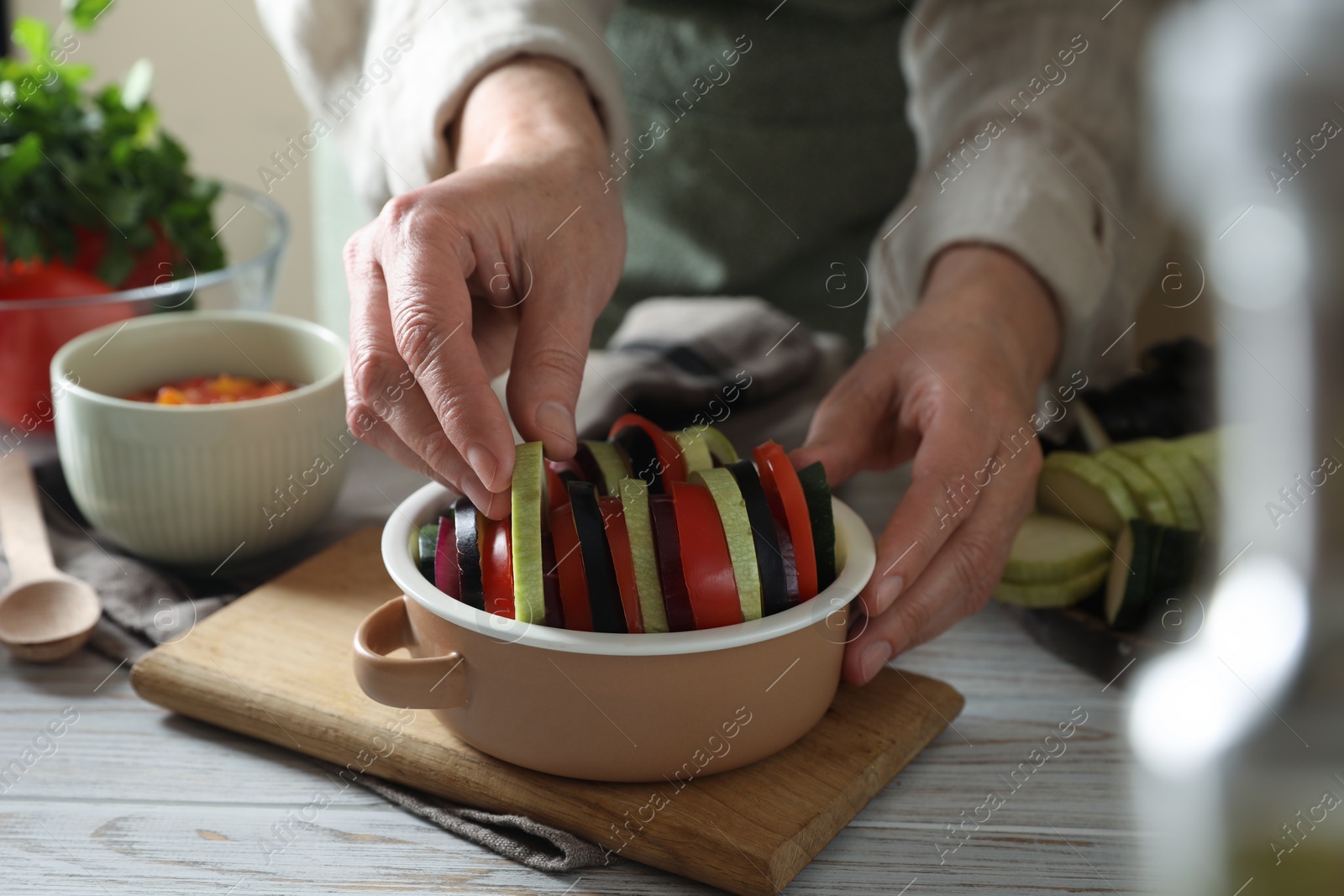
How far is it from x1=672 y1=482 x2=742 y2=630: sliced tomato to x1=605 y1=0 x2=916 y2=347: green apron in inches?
33.0

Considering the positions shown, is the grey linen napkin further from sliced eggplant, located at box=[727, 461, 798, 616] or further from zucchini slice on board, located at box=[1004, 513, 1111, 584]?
zucchini slice on board, located at box=[1004, 513, 1111, 584]

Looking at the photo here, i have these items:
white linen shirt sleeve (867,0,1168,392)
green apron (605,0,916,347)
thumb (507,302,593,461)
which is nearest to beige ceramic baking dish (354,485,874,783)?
thumb (507,302,593,461)

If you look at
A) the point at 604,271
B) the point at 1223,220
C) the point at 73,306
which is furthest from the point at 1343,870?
the point at 73,306

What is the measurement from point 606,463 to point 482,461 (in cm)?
12

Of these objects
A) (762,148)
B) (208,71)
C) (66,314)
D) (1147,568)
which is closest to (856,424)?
(1147,568)

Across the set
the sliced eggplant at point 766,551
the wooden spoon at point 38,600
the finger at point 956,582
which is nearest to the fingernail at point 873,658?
the finger at point 956,582

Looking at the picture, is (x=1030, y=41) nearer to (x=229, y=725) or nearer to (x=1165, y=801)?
(x=1165, y=801)

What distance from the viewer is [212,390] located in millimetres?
988

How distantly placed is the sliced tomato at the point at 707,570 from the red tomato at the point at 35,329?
736 millimetres

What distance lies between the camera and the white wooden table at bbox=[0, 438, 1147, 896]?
64 cm

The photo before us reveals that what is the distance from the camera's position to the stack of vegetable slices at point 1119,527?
0.87 metres

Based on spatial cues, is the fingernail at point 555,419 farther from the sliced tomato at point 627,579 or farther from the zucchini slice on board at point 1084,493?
the zucchini slice on board at point 1084,493

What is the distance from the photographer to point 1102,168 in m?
1.08

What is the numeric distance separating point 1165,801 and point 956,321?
1.34ft
